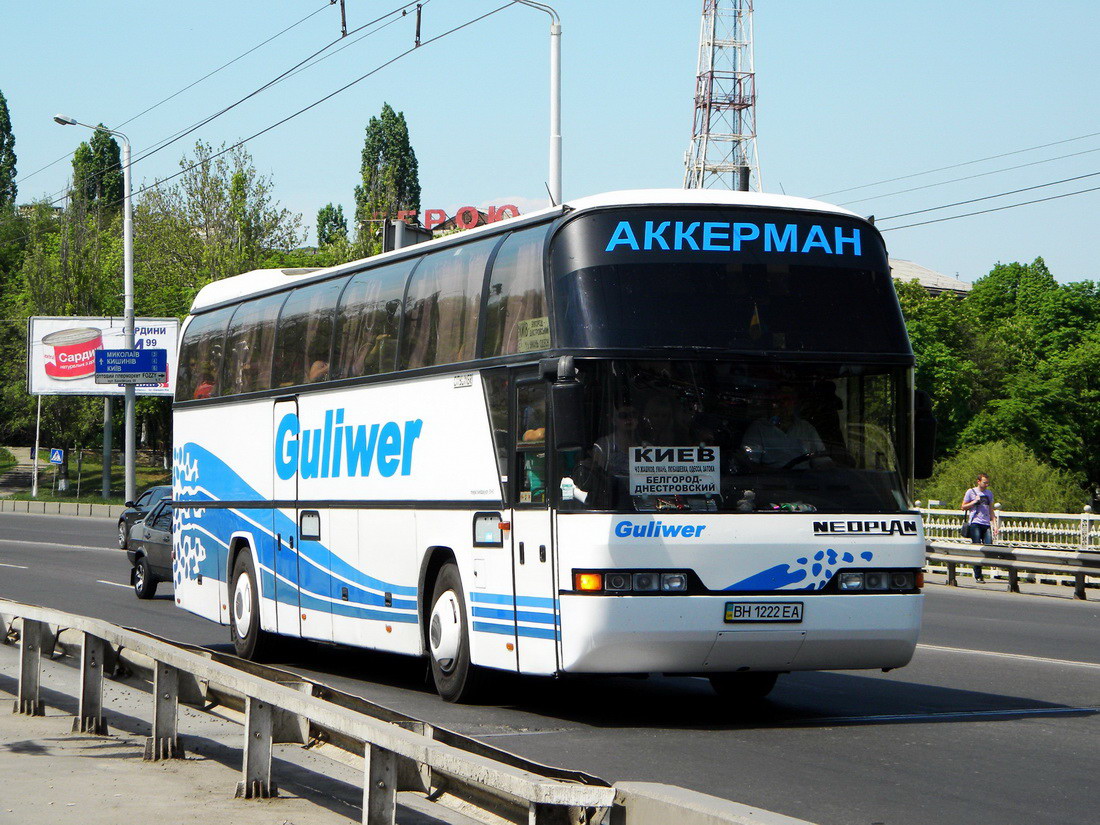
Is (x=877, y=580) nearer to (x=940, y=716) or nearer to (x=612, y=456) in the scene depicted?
(x=940, y=716)

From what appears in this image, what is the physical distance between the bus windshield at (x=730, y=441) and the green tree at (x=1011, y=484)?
106 feet

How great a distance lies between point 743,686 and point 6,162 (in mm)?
110873

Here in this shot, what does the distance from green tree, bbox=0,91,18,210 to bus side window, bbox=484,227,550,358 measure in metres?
108

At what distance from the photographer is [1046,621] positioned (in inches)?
772

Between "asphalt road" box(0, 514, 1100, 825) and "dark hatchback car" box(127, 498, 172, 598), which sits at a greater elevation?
"dark hatchback car" box(127, 498, 172, 598)

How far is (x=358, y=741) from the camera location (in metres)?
7.07

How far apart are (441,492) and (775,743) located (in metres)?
3.28

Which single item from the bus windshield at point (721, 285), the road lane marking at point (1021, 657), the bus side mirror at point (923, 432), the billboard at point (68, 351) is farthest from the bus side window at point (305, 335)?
the billboard at point (68, 351)

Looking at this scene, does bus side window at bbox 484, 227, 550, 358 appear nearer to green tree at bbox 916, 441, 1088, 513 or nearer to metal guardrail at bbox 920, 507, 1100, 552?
metal guardrail at bbox 920, 507, 1100, 552

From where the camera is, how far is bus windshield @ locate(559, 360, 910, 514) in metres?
9.57

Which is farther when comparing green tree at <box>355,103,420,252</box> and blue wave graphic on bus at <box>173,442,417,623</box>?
green tree at <box>355,103,420,252</box>

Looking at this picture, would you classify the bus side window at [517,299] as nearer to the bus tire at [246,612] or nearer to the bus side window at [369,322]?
the bus side window at [369,322]

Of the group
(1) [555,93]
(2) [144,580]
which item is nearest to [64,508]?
(1) [555,93]

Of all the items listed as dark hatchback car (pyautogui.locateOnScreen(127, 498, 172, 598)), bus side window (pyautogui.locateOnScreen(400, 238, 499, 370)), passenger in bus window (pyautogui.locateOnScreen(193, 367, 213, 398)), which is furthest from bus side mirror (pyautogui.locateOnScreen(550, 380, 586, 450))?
dark hatchback car (pyautogui.locateOnScreen(127, 498, 172, 598))
